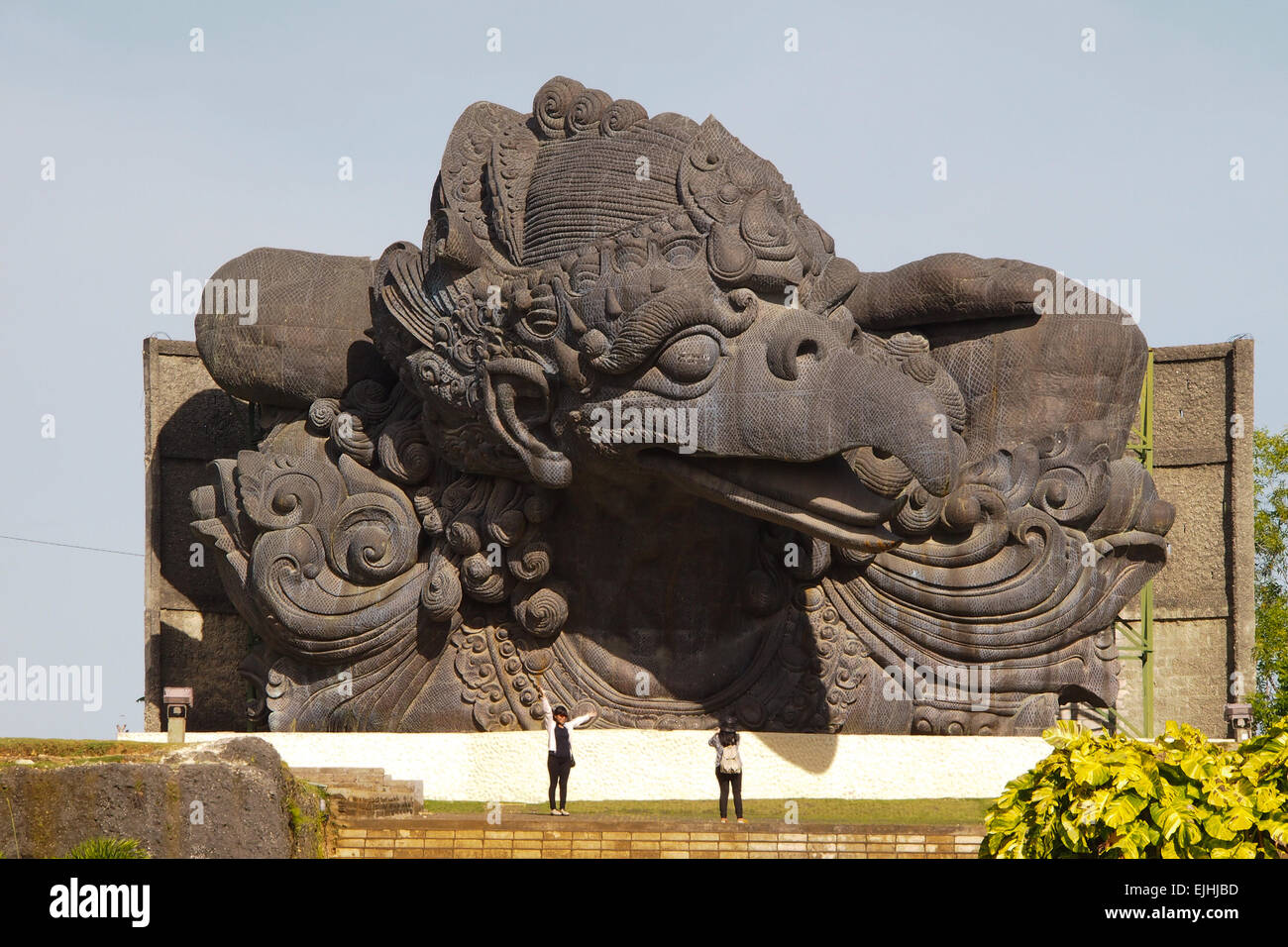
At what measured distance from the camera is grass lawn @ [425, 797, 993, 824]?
48.2 feet

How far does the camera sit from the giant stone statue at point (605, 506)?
55.2 ft

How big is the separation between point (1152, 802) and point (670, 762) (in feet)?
32.0

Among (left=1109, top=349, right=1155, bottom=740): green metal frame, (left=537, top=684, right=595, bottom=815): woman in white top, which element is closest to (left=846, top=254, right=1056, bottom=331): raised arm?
(left=1109, top=349, right=1155, bottom=740): green metal frame

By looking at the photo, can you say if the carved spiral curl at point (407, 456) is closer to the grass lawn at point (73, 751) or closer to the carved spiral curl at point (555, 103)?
the carved spiral curl at point (555, 103)

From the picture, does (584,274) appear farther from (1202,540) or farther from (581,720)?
(1202,540)

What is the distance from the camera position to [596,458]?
649 inches

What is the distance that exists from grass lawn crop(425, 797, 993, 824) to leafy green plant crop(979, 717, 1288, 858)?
6.10 meters

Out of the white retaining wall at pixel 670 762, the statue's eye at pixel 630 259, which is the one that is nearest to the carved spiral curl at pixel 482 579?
the white retaining wall at pixel 670 762

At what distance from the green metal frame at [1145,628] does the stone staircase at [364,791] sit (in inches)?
362

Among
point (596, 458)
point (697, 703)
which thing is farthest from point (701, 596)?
point (596, 458)

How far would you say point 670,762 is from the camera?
17.0 m

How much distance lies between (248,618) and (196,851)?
874 cm

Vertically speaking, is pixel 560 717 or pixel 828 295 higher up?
pixel 828 295
